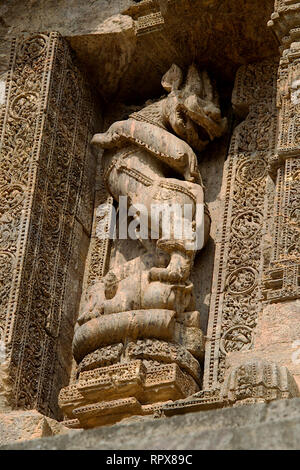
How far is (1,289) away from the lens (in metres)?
9.97

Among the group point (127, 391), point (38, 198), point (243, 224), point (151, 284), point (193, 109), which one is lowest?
point (127, 391)

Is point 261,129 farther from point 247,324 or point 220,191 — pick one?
point 247,324

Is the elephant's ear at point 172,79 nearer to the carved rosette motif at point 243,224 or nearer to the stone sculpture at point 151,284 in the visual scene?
the stone sculpture at point 151,284

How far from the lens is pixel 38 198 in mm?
10328

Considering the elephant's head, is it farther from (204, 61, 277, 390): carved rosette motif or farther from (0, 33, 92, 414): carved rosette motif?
(0, 33, 92, 414): carved rosette motif

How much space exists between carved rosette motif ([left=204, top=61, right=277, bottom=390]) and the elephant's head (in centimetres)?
18

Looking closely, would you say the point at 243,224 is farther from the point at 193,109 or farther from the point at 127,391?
the point at 127,391

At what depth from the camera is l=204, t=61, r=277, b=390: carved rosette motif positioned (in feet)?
31.2

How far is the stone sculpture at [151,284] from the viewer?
923 centimetres

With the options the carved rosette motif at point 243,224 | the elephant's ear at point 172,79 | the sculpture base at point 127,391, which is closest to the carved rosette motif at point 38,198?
the sculpture base at point 127,391

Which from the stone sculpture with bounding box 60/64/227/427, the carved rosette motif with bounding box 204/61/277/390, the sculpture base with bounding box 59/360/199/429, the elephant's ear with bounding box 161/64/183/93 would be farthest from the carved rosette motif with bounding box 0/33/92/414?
the carved rosette motif with bounding box 204/61/277/390

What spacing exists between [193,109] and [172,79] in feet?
1.44

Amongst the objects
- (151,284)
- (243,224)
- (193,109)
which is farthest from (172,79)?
(151,284)

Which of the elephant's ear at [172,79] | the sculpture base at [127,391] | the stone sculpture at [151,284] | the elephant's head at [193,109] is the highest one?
the elephant's ear at [172,79]
